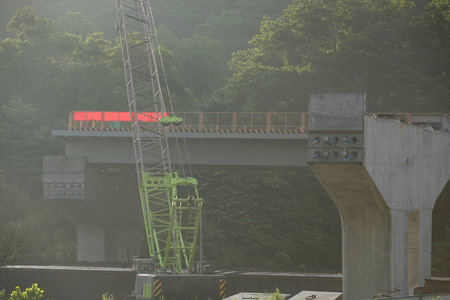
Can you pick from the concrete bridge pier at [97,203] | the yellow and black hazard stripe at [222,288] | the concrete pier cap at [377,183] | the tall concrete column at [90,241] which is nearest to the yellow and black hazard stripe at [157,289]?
the yellow and black hazard stripe at [222,288]

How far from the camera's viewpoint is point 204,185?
87375 mm

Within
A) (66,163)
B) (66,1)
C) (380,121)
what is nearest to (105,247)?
(66,163)

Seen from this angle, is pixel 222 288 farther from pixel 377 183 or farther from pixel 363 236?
pixel 377 183

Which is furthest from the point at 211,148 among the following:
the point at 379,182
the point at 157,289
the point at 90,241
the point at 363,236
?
the point at 379,182

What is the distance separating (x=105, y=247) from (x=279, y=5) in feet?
330

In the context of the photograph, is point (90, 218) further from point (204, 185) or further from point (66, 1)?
point (66, 1)

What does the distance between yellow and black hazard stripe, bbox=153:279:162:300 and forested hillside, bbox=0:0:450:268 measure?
1261 inches

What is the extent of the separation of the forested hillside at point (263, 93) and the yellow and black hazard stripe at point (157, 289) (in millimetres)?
32027

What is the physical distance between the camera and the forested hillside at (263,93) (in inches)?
3344

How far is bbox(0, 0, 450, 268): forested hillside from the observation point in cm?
8494

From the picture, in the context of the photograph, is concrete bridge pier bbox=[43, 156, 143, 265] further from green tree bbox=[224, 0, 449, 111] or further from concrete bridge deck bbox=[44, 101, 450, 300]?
concrete bridge deck bbox=[44, 101, 450, 300]

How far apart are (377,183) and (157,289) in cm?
1580

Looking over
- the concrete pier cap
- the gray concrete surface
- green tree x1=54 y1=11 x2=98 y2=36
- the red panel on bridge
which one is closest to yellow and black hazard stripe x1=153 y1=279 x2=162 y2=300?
the concrete pier cap

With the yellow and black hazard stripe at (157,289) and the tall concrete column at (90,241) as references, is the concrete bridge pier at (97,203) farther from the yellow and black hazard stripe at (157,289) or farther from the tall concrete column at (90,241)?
the yellow and black hazard stripe at (157,289)
